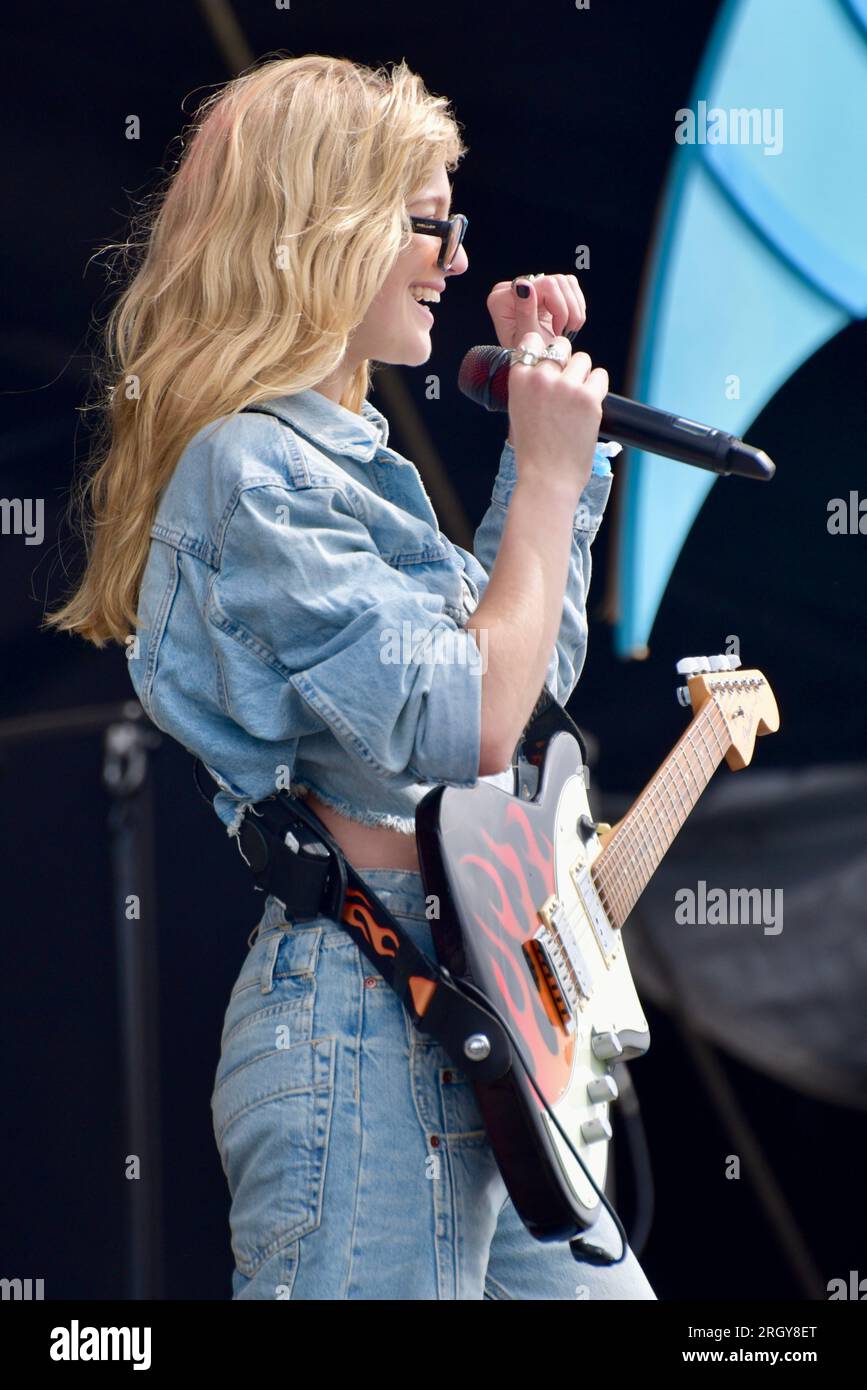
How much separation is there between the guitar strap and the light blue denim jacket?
34mm

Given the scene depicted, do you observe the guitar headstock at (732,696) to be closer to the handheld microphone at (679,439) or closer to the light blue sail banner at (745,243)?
the handheld microphone at (679,439)

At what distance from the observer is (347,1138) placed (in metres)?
1.25

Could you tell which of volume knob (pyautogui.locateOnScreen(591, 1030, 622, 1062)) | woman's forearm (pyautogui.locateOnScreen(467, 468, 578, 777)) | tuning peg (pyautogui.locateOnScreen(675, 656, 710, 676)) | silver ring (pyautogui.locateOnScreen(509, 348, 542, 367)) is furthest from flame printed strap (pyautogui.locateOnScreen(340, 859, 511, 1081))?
tuning peg (pyautogui.locateOnScreen(675, 656, 710, 676))

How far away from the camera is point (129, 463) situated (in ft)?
4.71

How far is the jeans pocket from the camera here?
4.06 feet

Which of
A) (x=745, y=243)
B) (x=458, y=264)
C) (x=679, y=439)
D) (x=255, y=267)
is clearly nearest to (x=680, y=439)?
(x=679, y=439)

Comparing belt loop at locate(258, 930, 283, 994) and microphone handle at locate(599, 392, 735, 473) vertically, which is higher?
microphone handle at locate(599, 392, 735, 473)

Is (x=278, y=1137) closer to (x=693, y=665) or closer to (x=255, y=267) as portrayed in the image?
(x=255, y=267)

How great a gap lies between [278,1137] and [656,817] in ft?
2.17

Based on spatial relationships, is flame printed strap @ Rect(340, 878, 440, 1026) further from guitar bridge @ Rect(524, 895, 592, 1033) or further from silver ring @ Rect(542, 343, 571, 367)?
silver ring @ Rect(542, 343, 571, 367)

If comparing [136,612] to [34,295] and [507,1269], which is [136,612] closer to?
[507,1269]

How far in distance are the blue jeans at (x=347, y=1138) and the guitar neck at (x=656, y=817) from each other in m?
0.37
